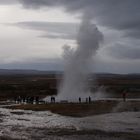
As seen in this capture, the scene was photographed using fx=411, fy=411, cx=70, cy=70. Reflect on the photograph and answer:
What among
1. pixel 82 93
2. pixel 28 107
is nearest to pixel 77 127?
pixel 28 107

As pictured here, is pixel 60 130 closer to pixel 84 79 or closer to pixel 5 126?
pixel 5 126

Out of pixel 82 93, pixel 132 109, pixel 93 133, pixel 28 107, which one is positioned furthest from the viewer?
pixel 82 93

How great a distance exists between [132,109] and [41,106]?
39.0 ft

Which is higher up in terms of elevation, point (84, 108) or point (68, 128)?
point (84, 108)

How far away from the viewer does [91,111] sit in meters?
46.9

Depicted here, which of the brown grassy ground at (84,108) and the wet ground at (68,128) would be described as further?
the brown grassy ground at (84,108)

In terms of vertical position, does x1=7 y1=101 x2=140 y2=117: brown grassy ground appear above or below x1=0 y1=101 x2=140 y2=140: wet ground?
above

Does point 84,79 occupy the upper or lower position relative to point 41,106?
upper

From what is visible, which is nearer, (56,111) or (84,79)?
(56,111)

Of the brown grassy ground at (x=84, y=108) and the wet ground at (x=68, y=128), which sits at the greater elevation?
the brown grassy ground at (x=84, y=108)

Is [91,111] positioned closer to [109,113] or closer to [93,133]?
[109,113]

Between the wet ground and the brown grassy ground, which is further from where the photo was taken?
the brown grassy ground

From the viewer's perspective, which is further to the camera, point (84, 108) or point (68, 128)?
point (84, 108)

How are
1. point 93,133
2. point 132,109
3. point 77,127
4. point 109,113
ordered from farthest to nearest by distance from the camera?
point 132,109, point 109,113, point 77,127, point 93,133
